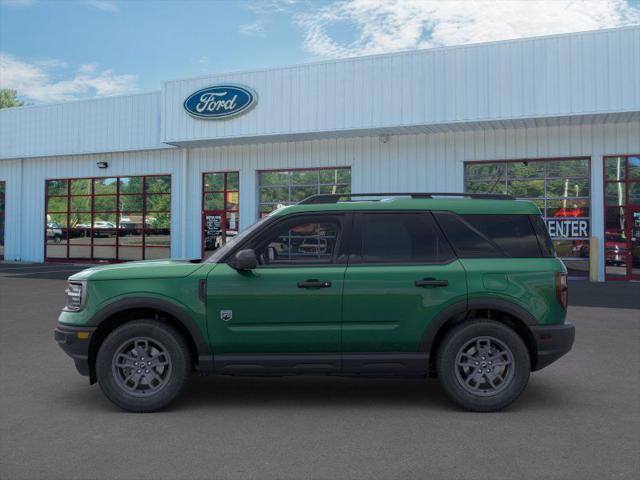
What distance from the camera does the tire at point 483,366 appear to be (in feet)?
17.1

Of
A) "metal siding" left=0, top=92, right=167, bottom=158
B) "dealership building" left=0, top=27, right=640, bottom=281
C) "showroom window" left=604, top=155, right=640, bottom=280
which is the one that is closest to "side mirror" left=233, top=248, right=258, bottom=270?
"dealership building" left=0, top=27, right=640, bottom=281

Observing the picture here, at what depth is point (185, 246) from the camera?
2302 cm

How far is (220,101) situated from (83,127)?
751 centimetres

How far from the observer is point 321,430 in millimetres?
4742

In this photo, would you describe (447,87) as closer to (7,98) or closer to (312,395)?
(312,395)

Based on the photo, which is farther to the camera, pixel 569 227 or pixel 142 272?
pixel 569 227

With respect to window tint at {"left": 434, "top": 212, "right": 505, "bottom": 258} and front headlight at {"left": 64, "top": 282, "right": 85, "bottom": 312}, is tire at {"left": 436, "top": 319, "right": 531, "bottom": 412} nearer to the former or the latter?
window tint at {"left": 434, "top": 212, "right": 505, "bottom": 258}

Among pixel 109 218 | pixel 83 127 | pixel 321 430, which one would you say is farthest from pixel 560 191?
pixel 83 127

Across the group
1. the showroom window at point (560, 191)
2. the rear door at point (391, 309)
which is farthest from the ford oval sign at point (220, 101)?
the rear door at point (391, 309)

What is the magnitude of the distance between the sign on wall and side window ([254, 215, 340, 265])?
14.6m

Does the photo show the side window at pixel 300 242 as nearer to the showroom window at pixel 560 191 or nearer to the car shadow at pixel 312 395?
the car shadow at pixel 312 395

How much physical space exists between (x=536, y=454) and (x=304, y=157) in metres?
17.8

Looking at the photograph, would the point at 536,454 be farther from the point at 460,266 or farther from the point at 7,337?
the point at 7,337

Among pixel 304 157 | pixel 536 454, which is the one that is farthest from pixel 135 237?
pixel 536 454
